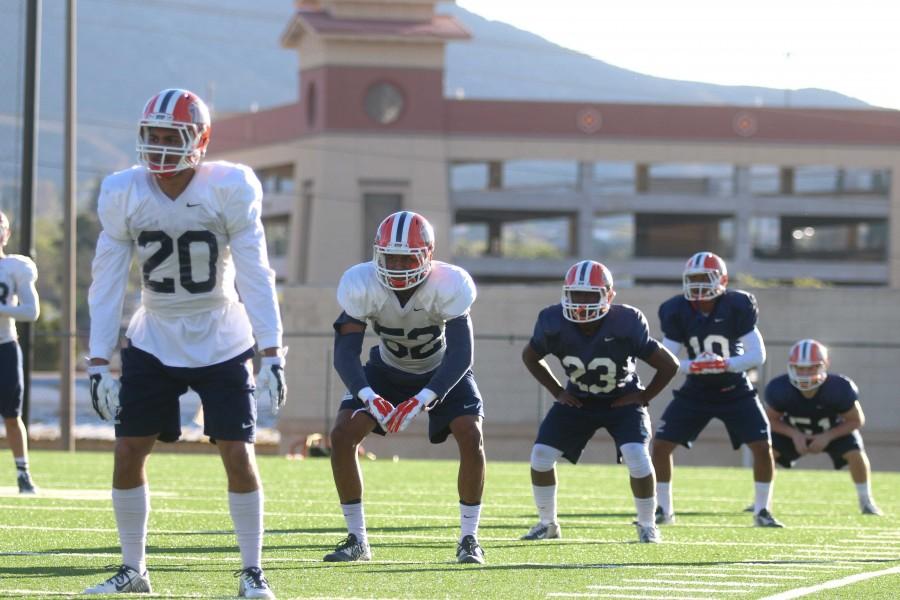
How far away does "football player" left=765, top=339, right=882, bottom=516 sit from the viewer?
A: 13000mm

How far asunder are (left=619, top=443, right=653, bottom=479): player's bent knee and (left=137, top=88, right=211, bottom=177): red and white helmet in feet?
12.2

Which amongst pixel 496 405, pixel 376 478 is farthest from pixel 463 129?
pixel 376 478

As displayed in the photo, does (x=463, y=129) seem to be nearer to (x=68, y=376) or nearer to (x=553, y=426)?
(x=68, y=376)

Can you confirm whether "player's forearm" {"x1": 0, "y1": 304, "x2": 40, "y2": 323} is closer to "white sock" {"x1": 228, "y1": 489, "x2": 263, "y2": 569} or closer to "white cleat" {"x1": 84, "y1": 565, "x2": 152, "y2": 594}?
"white cleat" {"x1": 84, "y1": 565, "x2": 152, "y2": 594}

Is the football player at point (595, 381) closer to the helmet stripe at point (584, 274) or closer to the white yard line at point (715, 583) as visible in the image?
the helmet stripe at point (584, 274)

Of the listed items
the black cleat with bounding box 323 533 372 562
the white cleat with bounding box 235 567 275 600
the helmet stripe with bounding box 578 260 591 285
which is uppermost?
the helmet stripe with bounding box 578 260 591 285

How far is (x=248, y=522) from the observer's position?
20.4 feet

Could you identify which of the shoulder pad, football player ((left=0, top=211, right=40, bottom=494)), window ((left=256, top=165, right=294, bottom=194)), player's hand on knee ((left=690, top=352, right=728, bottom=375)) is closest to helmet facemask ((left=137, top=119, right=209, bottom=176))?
the shoulder pad

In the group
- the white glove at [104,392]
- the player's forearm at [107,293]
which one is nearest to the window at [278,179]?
the player's forearm at [107,293]

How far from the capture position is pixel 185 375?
20.6 feet

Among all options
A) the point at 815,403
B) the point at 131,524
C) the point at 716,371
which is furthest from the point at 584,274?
the point at 815,403

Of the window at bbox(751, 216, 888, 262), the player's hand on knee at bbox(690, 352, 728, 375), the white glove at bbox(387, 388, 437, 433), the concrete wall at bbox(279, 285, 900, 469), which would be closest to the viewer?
the white glove at bbox(387, 388, 437, 433)

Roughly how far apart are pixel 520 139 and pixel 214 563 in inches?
2070

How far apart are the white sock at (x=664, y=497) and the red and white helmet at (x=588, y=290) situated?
187 cm
